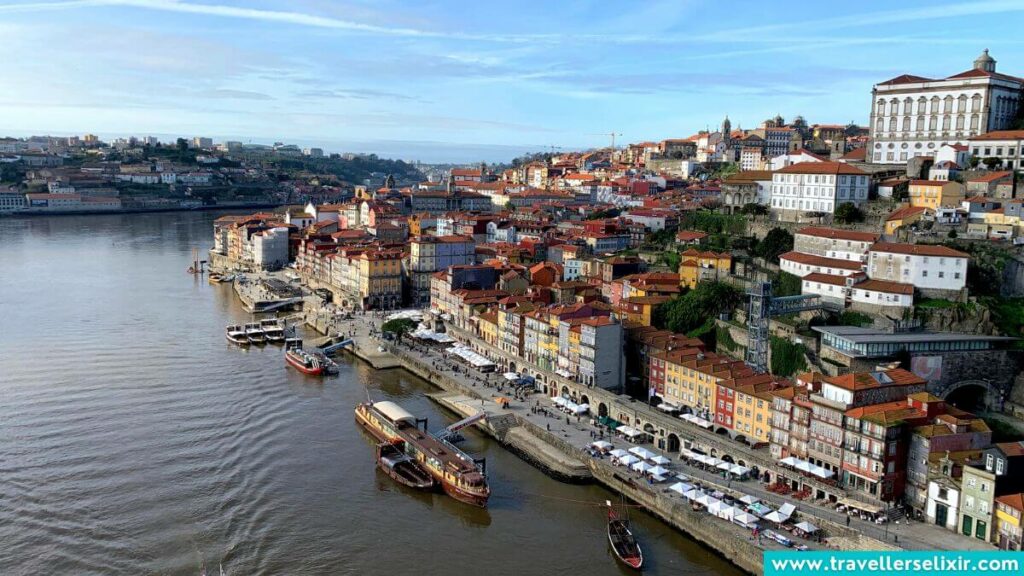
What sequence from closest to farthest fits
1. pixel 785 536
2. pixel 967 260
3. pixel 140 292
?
pixel 785 536
pixel 967 260
pixel 140 292

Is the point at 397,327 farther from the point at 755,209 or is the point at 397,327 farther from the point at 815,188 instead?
the point at 815,188

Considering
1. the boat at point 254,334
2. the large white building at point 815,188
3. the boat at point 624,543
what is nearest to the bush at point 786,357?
the boat at point 624,543

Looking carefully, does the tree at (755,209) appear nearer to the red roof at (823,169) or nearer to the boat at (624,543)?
the red roof at (823,169)

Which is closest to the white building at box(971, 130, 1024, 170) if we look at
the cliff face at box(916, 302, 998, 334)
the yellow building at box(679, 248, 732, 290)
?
the cliff face at box(916, 302, 998, 334)

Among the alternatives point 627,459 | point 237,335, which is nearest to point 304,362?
point 237,335

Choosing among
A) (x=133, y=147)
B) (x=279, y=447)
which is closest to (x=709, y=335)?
(x=279, y=447)

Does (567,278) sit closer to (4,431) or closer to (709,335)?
(709,335)

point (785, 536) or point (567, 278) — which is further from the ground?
point (567, 278)

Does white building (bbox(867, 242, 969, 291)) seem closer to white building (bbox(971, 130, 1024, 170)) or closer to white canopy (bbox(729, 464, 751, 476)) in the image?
white building (bbox(971, 130, 1024, 170))
